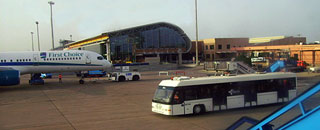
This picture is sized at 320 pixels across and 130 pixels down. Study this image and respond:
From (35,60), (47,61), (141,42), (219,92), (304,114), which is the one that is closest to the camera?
(304,114)

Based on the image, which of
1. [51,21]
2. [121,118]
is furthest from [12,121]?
[51,21]

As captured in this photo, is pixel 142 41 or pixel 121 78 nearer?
pixel 121 78

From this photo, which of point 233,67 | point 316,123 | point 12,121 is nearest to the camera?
point 316,123

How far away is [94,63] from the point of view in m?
35.3

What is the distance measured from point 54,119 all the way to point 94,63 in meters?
20.6

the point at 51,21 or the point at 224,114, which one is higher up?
the point at 51,21

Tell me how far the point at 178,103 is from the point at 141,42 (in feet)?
238

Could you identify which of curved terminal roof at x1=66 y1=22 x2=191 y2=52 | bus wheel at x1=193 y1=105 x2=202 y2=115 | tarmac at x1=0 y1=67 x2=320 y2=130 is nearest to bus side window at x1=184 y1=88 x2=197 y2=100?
bus wheel at x1=193 y1=105 x2=202 y2=115

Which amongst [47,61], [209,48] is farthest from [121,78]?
[209,48]

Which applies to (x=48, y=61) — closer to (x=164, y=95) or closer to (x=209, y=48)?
(x=164, y=95)

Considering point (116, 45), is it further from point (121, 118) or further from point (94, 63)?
point (121, 118)

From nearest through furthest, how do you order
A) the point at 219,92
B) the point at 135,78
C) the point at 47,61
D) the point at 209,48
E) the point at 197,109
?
1. the point at 197,109
2. the point at 219,92
3. the point at 47,61
4. the point at 135,78
5. the point at 209,48

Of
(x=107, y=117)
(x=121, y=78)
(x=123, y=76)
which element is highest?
(x=123, y=76)

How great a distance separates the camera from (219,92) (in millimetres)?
15375
